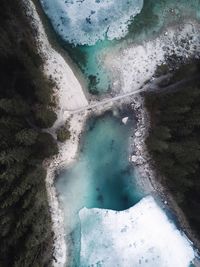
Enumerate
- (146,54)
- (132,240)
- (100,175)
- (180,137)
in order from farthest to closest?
1. (146,54)
2. (100,175)
3. (132,240)
4. (180,137)

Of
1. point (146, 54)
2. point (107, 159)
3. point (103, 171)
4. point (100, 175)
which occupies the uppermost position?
point (146, 54)

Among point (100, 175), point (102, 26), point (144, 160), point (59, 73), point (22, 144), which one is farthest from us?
point (144, 160)

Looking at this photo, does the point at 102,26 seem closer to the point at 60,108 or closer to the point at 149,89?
the point at 149,89

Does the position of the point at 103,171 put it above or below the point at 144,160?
above

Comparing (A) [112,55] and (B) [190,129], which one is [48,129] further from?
(B) [190,129]

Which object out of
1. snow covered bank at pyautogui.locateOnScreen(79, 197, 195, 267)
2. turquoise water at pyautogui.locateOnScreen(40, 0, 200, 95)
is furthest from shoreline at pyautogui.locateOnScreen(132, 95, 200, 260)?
turquoise water at pyautogui.locateOnScreen(40, 0, 200, 95)

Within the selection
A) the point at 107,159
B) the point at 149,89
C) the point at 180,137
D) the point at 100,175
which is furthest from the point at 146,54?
the point at 100,175
